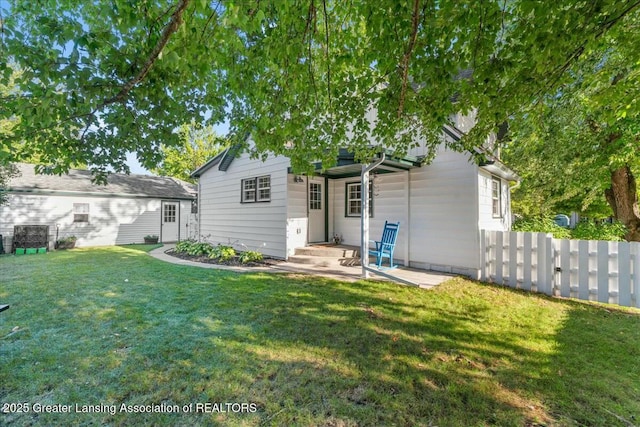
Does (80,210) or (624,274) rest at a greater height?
(80,210)

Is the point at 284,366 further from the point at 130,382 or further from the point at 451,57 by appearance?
the point at 451,57

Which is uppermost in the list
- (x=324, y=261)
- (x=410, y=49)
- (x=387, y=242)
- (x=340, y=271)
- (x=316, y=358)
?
(x=410, y=49)

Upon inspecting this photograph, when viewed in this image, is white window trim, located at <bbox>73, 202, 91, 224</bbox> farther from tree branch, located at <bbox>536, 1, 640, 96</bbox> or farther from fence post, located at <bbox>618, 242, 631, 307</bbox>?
fence post, located at <bbox>618, 242, 631, 307</bbox>

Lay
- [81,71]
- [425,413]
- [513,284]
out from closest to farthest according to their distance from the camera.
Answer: [425,413] < [81,71] < [513,284]

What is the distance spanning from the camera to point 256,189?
9.57 metres

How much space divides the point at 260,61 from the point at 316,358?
3.46 meters

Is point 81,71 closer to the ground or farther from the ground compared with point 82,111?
farther from the ground

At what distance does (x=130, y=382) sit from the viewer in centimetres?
253

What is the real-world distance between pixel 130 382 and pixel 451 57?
4.73 meters

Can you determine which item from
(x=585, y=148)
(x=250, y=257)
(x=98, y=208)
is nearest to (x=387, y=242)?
(x=250, y=257)

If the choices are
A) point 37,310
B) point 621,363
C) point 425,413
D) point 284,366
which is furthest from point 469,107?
point 37,310

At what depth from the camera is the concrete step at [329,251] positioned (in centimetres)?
809

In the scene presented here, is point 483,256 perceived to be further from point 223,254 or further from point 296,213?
point 223,254

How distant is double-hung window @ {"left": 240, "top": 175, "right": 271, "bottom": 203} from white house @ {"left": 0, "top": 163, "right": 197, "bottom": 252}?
7.46m
